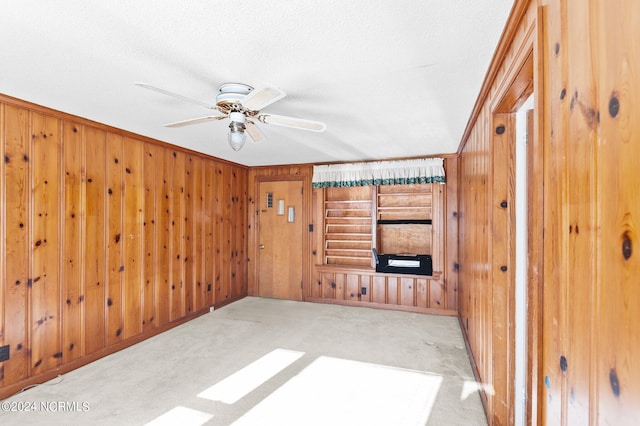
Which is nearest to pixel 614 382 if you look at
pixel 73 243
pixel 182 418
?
pixel 182 418

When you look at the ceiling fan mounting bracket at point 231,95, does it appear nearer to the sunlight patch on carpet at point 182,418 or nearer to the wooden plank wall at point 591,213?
the wooden plank wall at point 591,213

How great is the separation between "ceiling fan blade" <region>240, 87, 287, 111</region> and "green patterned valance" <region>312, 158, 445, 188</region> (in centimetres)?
309

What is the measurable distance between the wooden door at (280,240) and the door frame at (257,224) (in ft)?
0.17

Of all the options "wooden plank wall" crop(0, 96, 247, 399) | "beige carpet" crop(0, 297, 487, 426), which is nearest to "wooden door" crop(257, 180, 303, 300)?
"wooden plank wall" crop(0, 96, 247, 399)

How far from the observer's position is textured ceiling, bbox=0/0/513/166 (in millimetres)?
1405

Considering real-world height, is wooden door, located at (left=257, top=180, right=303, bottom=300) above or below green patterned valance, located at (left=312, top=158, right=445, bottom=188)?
below

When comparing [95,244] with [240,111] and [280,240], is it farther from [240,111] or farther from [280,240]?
[280,240]

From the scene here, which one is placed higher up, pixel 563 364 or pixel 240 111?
pixel 240 111

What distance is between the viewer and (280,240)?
549cm

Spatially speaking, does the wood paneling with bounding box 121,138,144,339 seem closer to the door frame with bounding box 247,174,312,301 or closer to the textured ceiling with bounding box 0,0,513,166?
the textured ceiling with bounding box 0,0,513,166

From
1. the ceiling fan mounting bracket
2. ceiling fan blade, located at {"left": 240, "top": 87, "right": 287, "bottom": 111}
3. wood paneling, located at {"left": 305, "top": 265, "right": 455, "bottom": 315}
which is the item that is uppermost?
the ceiling fan mounting bracket

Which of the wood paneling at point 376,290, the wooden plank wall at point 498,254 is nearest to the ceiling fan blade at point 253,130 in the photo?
the wooden plank wall at point 498,254

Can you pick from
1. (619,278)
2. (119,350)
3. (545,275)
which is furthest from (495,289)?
(119,350)

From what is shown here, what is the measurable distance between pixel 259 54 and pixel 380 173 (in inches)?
132
